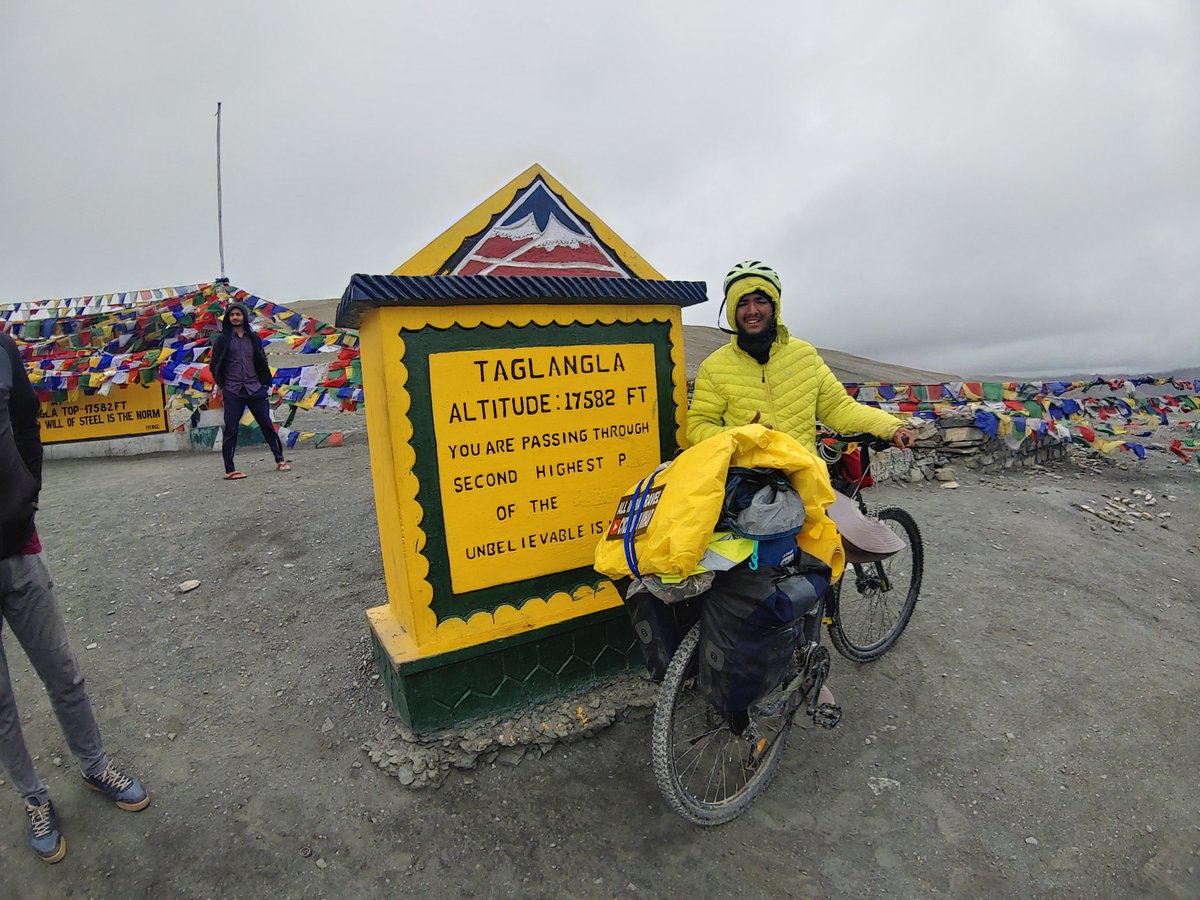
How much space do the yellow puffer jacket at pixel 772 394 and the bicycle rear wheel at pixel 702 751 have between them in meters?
1.11

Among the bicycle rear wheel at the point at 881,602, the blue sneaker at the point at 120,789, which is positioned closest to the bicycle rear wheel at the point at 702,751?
the bicycle rear wheel at the point at 881,602

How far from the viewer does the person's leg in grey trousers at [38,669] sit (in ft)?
7.51

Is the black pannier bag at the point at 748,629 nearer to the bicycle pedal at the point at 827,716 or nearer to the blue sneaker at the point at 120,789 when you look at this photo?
the bicycle pedal at the point at 827,716

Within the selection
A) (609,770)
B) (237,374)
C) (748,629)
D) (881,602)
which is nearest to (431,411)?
(748,629)

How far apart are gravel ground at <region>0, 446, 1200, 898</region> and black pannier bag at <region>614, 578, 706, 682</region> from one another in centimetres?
65

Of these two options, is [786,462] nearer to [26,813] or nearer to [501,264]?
[501,264]

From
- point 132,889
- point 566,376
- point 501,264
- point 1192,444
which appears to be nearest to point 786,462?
point 566,376

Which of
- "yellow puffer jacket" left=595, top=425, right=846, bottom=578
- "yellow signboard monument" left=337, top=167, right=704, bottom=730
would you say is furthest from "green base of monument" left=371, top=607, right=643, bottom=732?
"yellow puffer jacket" left=595, top=425, right=846, bottom=578

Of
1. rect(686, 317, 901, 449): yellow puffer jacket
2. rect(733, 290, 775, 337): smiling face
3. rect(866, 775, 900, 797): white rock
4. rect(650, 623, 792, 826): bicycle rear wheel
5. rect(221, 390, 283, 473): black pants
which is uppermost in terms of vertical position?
rect(733, 290, 775, 337): smiling face

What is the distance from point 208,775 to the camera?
2.76 meters

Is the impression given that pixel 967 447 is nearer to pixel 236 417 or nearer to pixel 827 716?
pixel 827 716

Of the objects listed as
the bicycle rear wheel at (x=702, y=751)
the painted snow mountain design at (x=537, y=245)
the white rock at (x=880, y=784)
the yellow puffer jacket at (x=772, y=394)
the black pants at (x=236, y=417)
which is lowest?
the white rock at (x=880, y=784)

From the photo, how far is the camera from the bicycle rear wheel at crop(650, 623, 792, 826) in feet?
7.60

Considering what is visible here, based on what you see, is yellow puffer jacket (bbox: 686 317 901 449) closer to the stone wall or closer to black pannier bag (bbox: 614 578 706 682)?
black pannier bag (bbox: 614 578 706 682)
